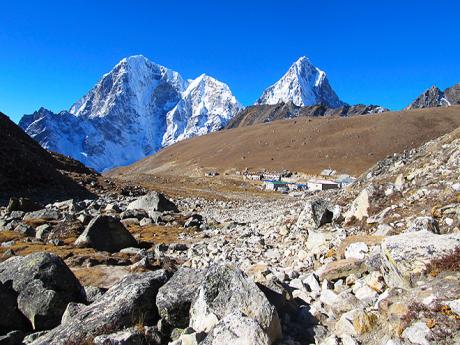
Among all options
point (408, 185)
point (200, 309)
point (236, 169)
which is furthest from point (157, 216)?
point (236, 169)

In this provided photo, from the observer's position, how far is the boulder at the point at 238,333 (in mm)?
7445

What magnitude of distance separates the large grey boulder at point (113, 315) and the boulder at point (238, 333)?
8.27 feet

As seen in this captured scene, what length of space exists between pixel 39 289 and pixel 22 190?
147 feet

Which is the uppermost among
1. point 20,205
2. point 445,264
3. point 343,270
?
Result: point 20,205

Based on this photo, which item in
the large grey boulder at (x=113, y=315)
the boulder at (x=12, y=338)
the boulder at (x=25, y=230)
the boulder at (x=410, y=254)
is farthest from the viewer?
the boulder at (x=25, y=230)

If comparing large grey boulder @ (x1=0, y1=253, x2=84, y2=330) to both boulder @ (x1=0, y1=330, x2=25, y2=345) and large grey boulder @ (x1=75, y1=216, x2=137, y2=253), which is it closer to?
boulder @ (x1=0, y1=330, x2=25, y2=345)

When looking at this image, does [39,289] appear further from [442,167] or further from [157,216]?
[157,216]

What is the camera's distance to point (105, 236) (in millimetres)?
24312

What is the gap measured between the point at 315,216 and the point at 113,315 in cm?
1506

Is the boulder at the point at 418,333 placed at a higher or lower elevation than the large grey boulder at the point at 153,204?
lower

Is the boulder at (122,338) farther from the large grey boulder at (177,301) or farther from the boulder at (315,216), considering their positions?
the boulder at (315,216)

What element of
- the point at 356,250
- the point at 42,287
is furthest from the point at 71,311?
the point at 356,250

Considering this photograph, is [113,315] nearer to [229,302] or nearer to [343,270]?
[229,302]

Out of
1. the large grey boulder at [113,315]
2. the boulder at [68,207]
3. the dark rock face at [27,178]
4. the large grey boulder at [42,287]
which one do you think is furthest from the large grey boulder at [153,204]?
the large grey boulder at [113,315]
